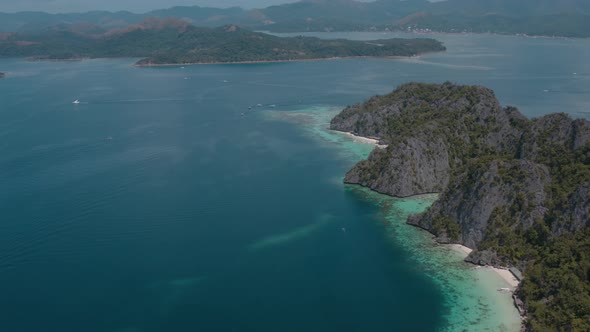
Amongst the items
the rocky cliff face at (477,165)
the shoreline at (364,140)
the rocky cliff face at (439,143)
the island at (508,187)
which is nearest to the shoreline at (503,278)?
the island at (508,187)

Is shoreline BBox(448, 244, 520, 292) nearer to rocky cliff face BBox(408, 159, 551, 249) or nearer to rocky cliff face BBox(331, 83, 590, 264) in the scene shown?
rocky cliff face BBox(331, 83, 590, 264)

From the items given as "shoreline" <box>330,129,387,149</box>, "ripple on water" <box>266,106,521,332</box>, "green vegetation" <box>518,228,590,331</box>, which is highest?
"shoreline" <box>330,129,387,149</box>

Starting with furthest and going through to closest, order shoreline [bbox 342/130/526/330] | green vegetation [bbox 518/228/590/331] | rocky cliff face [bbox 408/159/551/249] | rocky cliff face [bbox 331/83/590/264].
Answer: rocky cliff face [bbox 408/159/551/249]
rocky cliff face [bbox 331/83/590/264]
shoreline [bbox 342/130/526/330]
green vegetation [bbox 518/228/590/331]

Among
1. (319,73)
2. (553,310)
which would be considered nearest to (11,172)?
(553,310)

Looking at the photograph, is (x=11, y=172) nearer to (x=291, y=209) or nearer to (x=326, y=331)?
(x=291, y=209)

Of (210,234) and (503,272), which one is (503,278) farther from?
(210,234)

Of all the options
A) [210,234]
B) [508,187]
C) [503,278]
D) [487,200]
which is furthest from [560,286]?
[210,234]

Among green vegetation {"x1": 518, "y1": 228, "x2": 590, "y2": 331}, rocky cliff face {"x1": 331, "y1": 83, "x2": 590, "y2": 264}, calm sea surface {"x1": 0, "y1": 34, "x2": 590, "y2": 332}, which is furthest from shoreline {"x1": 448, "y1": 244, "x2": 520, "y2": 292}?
calm sea surface {"x1": 0, "y1": 34, "x2": 590, "y2": 332}

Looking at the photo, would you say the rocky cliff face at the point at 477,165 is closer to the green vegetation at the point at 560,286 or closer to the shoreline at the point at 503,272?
the shoreline at the point at 503,272
